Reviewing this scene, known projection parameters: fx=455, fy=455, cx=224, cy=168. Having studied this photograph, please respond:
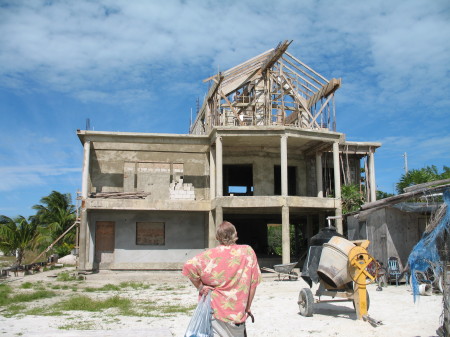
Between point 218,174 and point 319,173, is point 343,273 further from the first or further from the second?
point 319,173

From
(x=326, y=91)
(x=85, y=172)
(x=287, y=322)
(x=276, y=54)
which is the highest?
(x=276, y=54)

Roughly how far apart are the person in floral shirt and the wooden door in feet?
61.2

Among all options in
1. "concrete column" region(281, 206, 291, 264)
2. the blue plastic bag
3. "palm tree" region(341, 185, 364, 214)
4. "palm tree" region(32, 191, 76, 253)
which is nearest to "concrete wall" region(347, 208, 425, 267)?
"concrete column" region(281, 206, 291, 264)

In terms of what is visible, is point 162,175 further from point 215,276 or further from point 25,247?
point 215,276

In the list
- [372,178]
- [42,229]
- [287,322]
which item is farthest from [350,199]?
[42,229]

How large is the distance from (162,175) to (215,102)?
208 inches

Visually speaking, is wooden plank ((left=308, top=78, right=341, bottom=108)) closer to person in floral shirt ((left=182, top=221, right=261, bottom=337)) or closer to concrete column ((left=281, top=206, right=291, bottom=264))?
concrete column ((left=281, top=206, right=291, bottom=264))

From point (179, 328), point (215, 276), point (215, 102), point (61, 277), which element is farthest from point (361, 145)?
point (215, 276)

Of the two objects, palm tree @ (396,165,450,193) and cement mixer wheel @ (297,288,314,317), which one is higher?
palm tree @ (396,165,450,193)

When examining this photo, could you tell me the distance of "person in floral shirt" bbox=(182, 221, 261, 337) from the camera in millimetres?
4316

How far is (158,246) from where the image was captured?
886 inches

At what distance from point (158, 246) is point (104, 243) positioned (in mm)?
2614

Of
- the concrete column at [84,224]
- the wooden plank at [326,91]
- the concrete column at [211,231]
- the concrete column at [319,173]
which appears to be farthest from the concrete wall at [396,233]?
the concrete column at [84,224]

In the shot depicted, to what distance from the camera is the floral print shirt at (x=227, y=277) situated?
4320 mm
